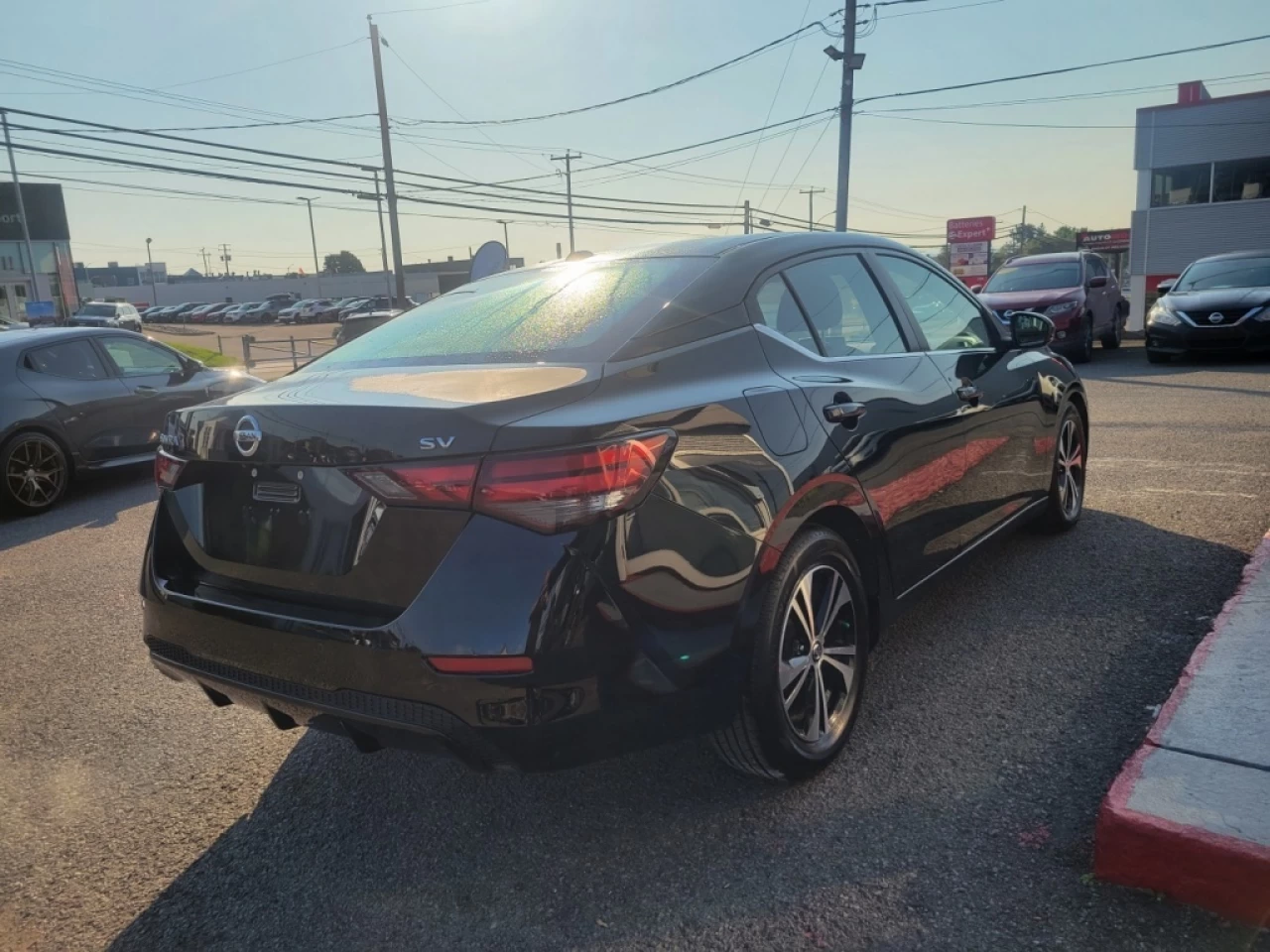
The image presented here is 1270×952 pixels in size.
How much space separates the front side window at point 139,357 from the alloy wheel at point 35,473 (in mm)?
1087

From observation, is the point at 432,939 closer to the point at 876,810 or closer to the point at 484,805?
the point at 484,805

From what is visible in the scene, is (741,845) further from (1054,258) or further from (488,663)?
(1054,258)

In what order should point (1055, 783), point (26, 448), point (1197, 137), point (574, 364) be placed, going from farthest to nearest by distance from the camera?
point (1197, 137), point (26, 448), point (1055, 783), point (574, 364)

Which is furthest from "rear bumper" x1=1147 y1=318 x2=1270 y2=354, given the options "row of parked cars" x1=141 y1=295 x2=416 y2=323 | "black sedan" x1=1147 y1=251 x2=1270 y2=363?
"row of parked cars" x1=141 y1=295 x2=416 y2=323

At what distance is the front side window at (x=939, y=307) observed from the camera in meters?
3.97

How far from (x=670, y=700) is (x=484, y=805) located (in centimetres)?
88

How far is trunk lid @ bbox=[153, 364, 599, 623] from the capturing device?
2250 mm

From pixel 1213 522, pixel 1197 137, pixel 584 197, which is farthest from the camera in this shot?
pixel 584 197

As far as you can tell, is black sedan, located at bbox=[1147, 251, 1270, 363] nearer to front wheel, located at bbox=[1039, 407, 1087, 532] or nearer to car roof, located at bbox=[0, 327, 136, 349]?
front wheel, located at bbox=[1039, 407, 1087, 532]

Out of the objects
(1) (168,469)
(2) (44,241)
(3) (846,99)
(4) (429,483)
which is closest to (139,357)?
(1) (168,469)

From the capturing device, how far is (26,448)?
771 cm

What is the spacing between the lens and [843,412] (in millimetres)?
3043

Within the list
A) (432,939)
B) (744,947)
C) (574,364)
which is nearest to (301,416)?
(574,364)

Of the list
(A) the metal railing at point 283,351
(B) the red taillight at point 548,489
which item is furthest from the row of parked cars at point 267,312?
(B) the red taillight at point 548,489
